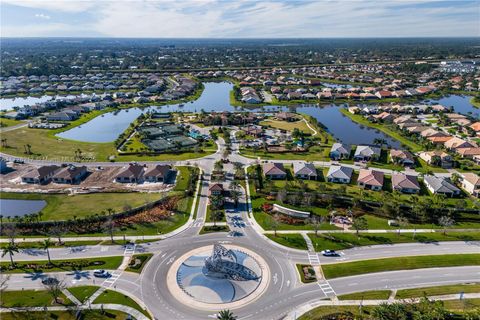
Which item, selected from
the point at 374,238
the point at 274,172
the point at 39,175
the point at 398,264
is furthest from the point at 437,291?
the point at 39,175

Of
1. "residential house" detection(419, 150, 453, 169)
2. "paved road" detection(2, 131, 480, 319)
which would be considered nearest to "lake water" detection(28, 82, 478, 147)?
"residential house" detection(419, 150, 453, 169)

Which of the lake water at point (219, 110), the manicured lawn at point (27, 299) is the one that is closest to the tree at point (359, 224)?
the manicured lawn at point (27, 299)

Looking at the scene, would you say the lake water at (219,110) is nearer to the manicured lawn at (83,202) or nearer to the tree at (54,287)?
the manicured lawn at (83,202)

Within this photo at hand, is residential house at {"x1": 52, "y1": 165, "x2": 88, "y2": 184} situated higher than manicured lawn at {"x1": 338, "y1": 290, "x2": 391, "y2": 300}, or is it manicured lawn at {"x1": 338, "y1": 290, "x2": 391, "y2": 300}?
residential house at {"x1": 52, "y1": 165, "x2": 88, "y2": 184}

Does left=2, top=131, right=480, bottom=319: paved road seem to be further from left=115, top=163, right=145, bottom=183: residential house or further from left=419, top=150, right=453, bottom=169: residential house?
left=419, top=150, right=453, bottom=169: residential house

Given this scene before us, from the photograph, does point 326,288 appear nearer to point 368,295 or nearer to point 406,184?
point 368,295

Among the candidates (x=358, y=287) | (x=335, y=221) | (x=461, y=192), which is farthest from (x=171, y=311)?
(x=461, y=192)
